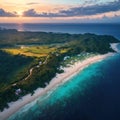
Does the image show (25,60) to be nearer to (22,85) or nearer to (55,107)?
(22,85)

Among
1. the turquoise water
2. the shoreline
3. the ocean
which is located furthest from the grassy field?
the ocean

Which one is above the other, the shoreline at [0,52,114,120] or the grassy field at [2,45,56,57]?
the shoreline at [0,52,114,120]

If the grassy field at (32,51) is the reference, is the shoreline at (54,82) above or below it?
above

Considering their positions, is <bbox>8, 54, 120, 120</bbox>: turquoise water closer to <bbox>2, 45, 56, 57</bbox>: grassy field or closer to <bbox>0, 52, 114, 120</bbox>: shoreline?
<bbox>0, 52, 114, 120</bbox>: shoreline

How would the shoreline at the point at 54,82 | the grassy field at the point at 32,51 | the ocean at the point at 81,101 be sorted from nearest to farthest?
the ocean at the point at 81,101, the shoreline at the point at 54,82, the grassy field at the point at 32,51

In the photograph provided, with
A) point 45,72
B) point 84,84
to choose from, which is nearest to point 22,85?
point 45,72

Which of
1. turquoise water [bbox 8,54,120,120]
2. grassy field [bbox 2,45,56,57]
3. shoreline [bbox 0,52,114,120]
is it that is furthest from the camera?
grassy field [bbox 2,45,56,57]

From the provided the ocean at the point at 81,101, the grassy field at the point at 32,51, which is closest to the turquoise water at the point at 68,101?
the ocean at the point at 81,101

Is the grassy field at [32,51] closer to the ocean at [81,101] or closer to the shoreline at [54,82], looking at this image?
the shoreline at [54,82]

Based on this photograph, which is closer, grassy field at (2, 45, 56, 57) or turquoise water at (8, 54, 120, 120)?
turquoise water at (8, 54, 120, 120)
